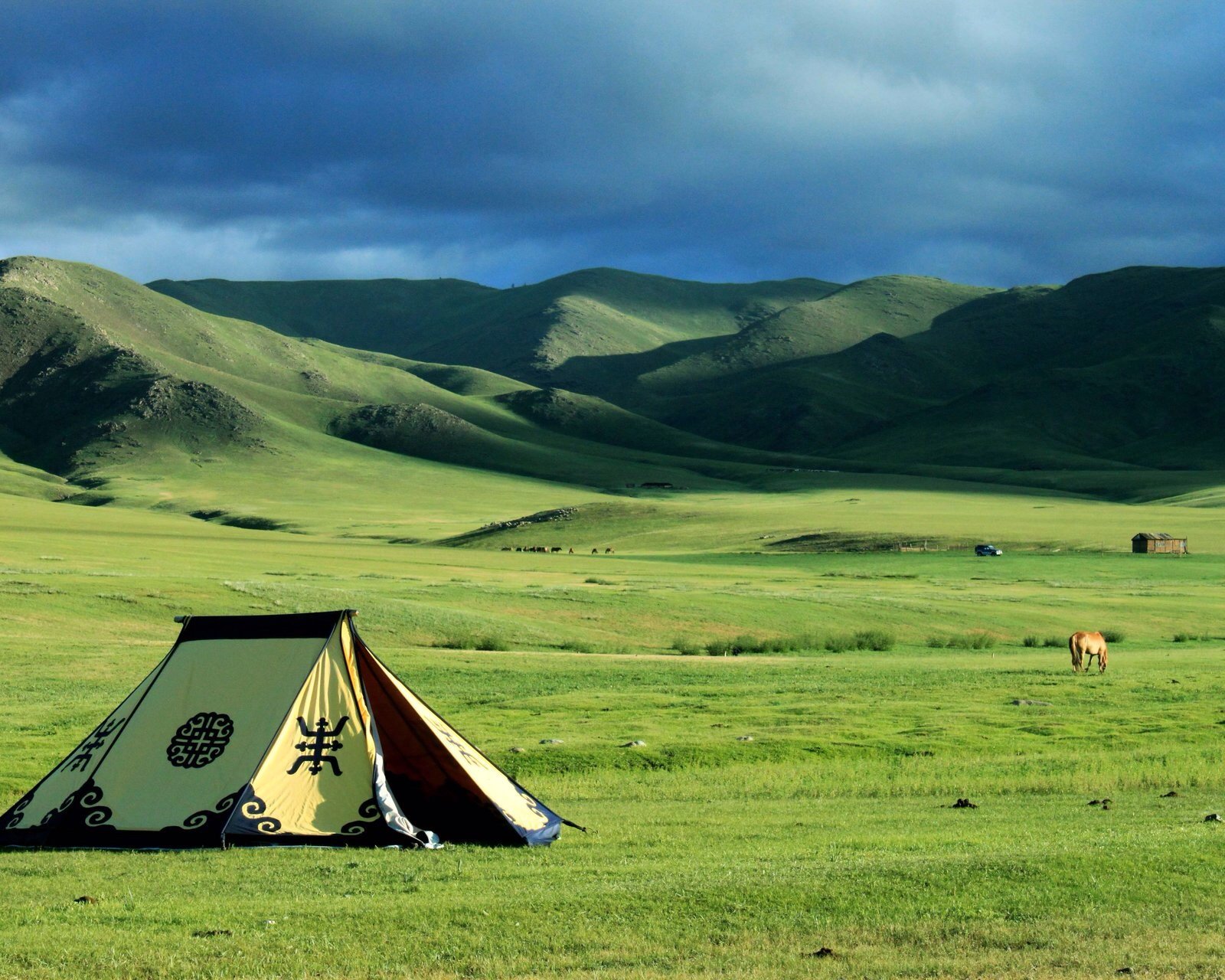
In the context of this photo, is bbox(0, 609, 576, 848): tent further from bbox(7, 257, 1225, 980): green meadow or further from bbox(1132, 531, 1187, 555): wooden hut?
bbox(1132, 531, 1187, 555): wooden hut

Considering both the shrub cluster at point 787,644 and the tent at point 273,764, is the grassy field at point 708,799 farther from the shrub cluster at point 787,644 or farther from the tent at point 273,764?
the shrub cluster at point 787,644

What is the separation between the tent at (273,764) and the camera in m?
14.5

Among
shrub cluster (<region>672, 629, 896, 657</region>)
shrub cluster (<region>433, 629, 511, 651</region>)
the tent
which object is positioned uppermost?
the tent

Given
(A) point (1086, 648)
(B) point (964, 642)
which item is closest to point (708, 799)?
(A) point (1086, 648)

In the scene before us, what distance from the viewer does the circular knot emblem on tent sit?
1469cm

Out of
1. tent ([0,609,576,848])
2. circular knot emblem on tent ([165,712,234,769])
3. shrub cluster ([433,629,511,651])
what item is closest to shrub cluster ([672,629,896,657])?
shrub cluster ([433,629,511,651])

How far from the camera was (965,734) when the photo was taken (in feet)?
80.0

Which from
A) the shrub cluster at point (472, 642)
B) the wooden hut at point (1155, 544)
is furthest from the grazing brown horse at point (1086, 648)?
the wooden hut at point (1155, 544)

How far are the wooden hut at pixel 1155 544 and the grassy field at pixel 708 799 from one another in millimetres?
50307

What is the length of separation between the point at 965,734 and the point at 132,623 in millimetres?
31225

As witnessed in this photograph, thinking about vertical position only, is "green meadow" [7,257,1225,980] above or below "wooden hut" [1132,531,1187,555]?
above

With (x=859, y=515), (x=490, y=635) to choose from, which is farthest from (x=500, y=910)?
(x=859, y=515)

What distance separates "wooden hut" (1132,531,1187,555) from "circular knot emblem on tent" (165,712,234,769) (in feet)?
339

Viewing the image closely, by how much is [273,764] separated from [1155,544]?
346ft
